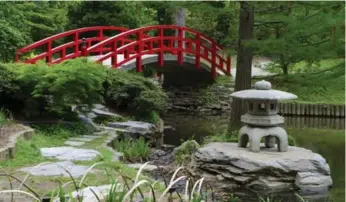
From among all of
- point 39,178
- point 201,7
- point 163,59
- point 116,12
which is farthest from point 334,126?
point 39,178

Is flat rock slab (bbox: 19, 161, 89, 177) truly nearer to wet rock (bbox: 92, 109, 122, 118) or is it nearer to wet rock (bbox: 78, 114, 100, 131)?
wet rock (bbox: 78, 114, 100, 131)

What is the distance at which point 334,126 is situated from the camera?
46.8 feet

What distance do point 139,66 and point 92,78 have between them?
542cm

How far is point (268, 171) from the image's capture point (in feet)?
24.0

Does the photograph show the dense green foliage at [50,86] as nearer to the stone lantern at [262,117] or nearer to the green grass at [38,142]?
the green grass at [38,142]

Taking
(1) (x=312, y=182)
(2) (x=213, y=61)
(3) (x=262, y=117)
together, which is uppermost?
(2) (x=213, y=61)

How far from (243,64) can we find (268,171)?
2844mm

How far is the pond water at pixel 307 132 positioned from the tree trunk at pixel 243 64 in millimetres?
1755

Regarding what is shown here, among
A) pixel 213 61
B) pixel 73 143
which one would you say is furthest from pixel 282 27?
pixel 213 61

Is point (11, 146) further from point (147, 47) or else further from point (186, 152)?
point (147, 47)

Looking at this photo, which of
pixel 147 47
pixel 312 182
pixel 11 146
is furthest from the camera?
pixel 147 47

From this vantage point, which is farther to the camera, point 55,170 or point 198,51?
point 198,51

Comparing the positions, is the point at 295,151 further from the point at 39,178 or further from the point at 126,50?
the point at 126,50

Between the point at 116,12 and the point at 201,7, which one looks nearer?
the point at 201,7
